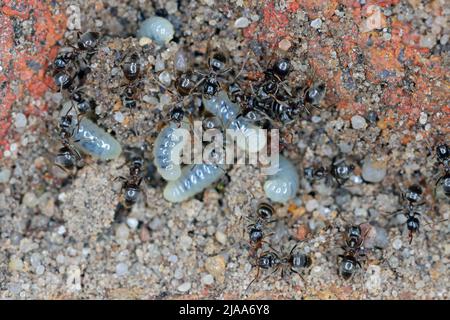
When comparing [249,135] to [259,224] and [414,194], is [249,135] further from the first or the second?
[414,194]

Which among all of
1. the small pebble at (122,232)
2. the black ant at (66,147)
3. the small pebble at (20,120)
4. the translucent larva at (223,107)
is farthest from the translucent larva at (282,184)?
the small pebble at (20,120)

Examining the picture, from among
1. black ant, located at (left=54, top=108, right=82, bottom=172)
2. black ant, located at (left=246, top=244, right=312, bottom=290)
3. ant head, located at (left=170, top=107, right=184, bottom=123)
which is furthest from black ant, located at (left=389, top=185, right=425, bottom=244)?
black ant, located at (left=54, top=108, right=82, bottom=172)

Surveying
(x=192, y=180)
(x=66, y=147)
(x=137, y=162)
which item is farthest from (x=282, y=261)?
(x=66, y=147)

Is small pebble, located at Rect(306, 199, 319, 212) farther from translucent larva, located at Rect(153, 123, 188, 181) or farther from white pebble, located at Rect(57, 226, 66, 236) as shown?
white pebble, located at Rect(57, 226, 66, 236)

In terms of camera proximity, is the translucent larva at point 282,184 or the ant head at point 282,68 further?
the translucent larva at point 282,184

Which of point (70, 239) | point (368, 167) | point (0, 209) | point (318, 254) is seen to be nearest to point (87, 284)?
point (70, 239)

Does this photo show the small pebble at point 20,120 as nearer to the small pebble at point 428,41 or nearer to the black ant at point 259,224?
the black ant at point 259,224

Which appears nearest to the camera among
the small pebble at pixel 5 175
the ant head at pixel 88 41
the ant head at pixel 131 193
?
the ant head at pixel 88 41
